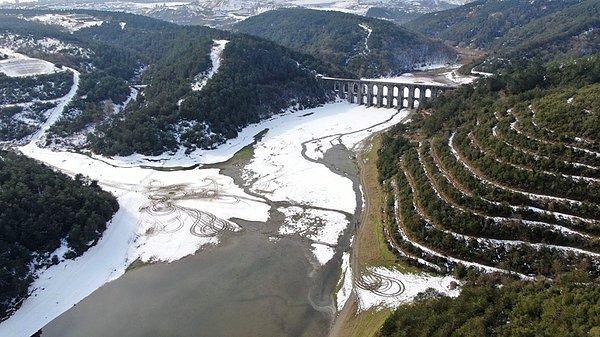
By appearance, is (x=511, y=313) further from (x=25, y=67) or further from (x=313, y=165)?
(x=25, y=67)

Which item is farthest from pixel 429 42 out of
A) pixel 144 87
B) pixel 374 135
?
pixel 144 87

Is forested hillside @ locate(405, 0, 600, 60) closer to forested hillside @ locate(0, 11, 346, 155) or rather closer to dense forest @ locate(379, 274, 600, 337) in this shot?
forested hillside @ locate(0, 11, 346, 155)

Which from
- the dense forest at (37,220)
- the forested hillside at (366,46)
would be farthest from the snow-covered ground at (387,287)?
the forested hillside at (366,46)

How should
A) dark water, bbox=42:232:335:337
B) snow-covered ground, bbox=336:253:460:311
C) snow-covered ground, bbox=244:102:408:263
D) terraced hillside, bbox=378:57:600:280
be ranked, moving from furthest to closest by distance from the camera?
snow-covered ground, bbox=244:102:408:263 < terraced hillside, bbox=378:57:600:280 < snow-covered ground, bbox=336:253:460:311 < dark water, bbox=42:232:335:337

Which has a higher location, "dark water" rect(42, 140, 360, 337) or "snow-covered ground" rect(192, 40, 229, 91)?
"snow-covered ground" rect(192, 40, 229, 91)

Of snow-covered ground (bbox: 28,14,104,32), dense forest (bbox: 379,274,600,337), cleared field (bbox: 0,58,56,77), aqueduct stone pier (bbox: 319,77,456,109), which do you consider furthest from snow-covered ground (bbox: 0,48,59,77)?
dense forest (bbox: 379,274,600,337)

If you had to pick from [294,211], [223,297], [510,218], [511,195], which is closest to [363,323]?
[223,297]

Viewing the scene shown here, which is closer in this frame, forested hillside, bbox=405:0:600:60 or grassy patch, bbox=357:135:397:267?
grassy patch, bbox=357:135:397:267
